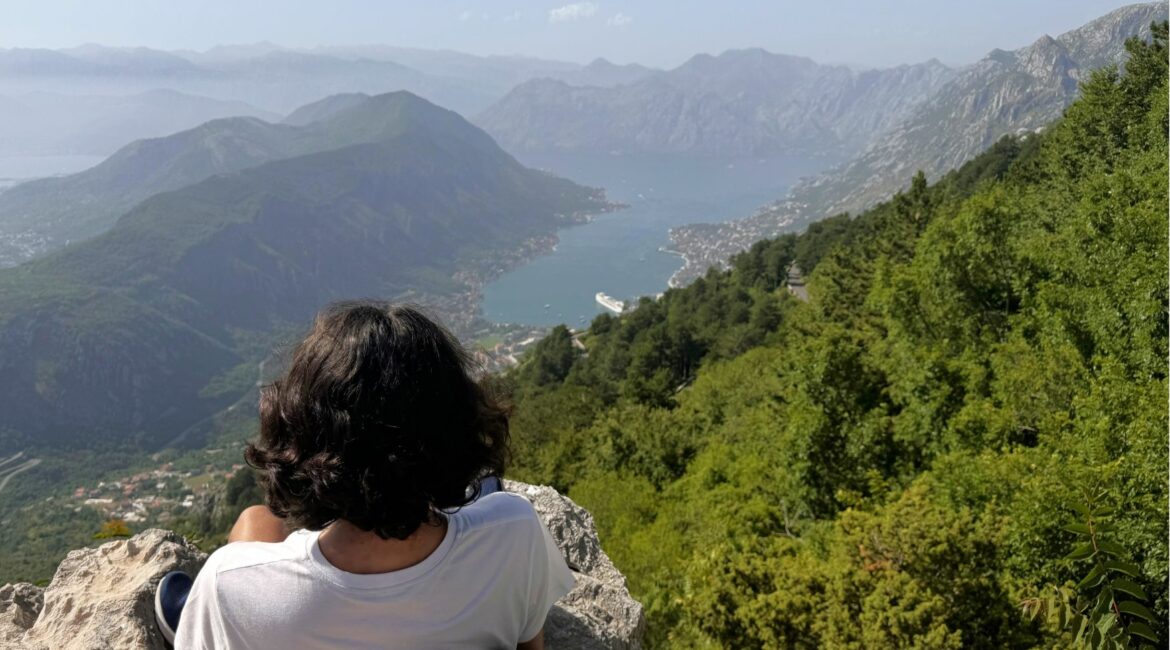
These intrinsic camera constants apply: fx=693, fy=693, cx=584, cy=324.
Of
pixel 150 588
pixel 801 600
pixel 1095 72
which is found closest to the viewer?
pixel 150 588

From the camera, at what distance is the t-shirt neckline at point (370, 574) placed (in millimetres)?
1868

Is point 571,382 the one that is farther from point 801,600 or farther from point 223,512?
point 801,600

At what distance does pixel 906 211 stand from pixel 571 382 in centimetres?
2360

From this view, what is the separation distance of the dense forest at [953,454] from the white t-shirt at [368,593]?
109 centimetres

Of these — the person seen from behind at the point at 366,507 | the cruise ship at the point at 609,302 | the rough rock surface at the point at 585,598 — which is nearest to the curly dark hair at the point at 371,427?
the person seen from behind at the point at 366,507

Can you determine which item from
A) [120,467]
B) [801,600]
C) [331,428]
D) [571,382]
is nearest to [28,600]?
[331,428]

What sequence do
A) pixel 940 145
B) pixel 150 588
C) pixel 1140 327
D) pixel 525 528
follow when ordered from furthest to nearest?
pixel 940 145 → pixel 1140 327 → pixel 150 588 → pixel 525 528

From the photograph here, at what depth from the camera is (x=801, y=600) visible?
8008mm

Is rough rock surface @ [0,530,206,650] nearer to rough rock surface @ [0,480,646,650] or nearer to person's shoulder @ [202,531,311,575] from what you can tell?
rough rock surface @ [0,480,646,650]

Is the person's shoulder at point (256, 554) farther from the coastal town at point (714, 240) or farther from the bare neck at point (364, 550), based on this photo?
the coastal town at point (714, 240)

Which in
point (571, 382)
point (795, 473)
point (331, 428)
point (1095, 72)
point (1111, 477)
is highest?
point (1095, 72)

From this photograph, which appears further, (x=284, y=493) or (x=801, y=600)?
(x=801, y=600)

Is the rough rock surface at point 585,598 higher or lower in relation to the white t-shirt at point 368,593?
lower

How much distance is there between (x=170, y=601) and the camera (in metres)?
2.71
